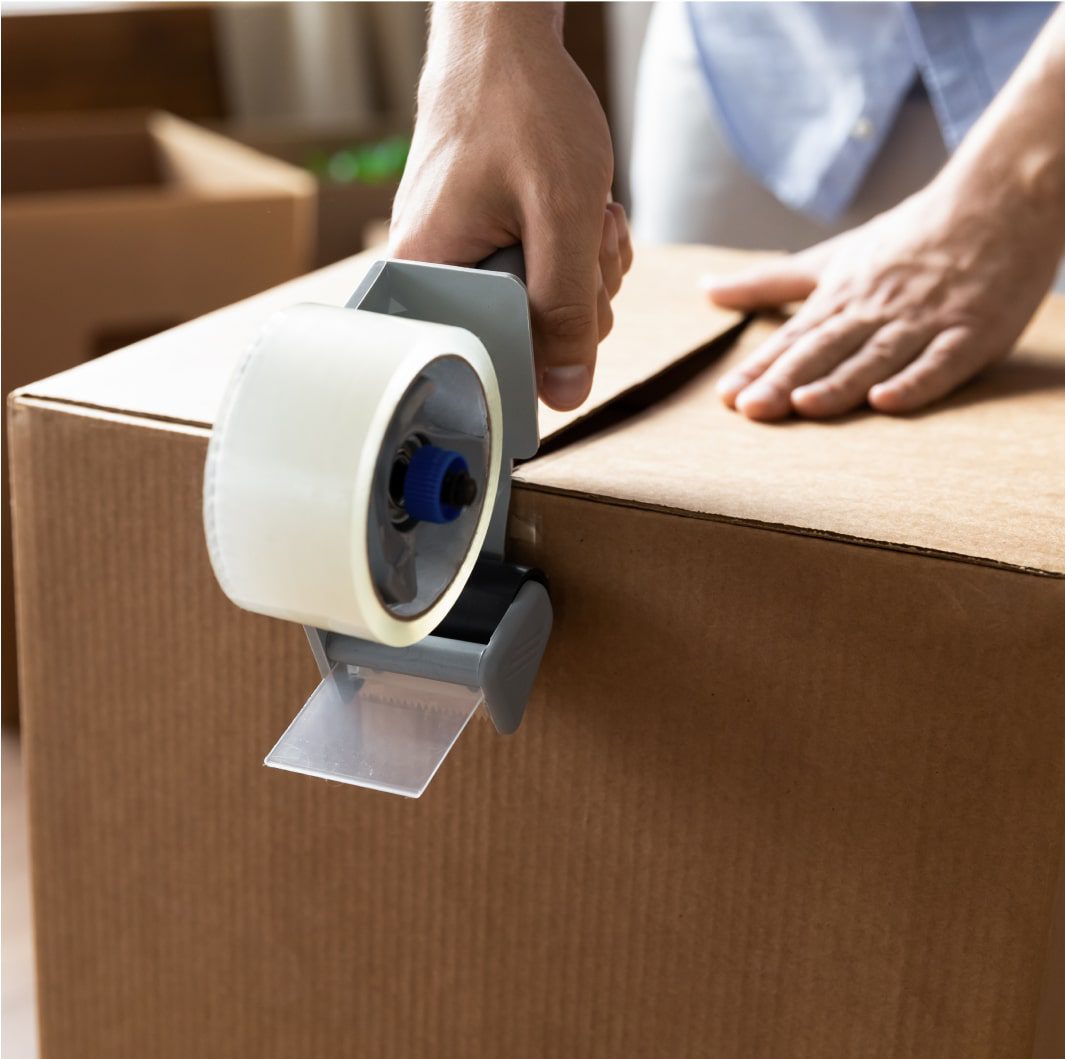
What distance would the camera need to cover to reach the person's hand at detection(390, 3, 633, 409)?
0.47m

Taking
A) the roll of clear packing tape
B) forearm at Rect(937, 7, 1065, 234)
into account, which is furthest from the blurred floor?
forearm at Rect(937, 7, 1065, 234)

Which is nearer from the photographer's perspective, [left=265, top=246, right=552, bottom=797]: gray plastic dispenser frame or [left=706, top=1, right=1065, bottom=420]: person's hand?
[left=265, top=246, right=552, bottom=797]: gray plastic dispenser frame

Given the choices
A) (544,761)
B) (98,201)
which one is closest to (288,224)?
(98,201)

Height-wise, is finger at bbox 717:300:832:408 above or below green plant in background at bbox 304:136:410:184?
above

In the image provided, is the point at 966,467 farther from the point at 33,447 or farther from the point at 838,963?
the point at 33,447

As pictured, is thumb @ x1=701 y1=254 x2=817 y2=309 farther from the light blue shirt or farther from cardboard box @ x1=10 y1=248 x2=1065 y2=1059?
the light blue shirt

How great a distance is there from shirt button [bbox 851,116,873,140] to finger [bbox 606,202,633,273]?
44cm

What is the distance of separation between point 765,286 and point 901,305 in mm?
87

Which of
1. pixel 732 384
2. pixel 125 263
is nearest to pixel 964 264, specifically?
pixel 732 384

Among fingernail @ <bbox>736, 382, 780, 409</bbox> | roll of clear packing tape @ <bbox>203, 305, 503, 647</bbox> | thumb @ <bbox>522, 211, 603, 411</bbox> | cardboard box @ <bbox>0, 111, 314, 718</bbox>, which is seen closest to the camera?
roll of clear packing tape @ <bbox>203, 305, 503, 647</bbox>

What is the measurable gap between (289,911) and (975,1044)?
27 cm

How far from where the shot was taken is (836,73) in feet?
3.08

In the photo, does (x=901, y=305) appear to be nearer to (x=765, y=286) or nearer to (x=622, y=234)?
(x=765, y=286)

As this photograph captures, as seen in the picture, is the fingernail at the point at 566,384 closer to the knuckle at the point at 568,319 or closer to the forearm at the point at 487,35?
the knuckle at the point at 568,319
